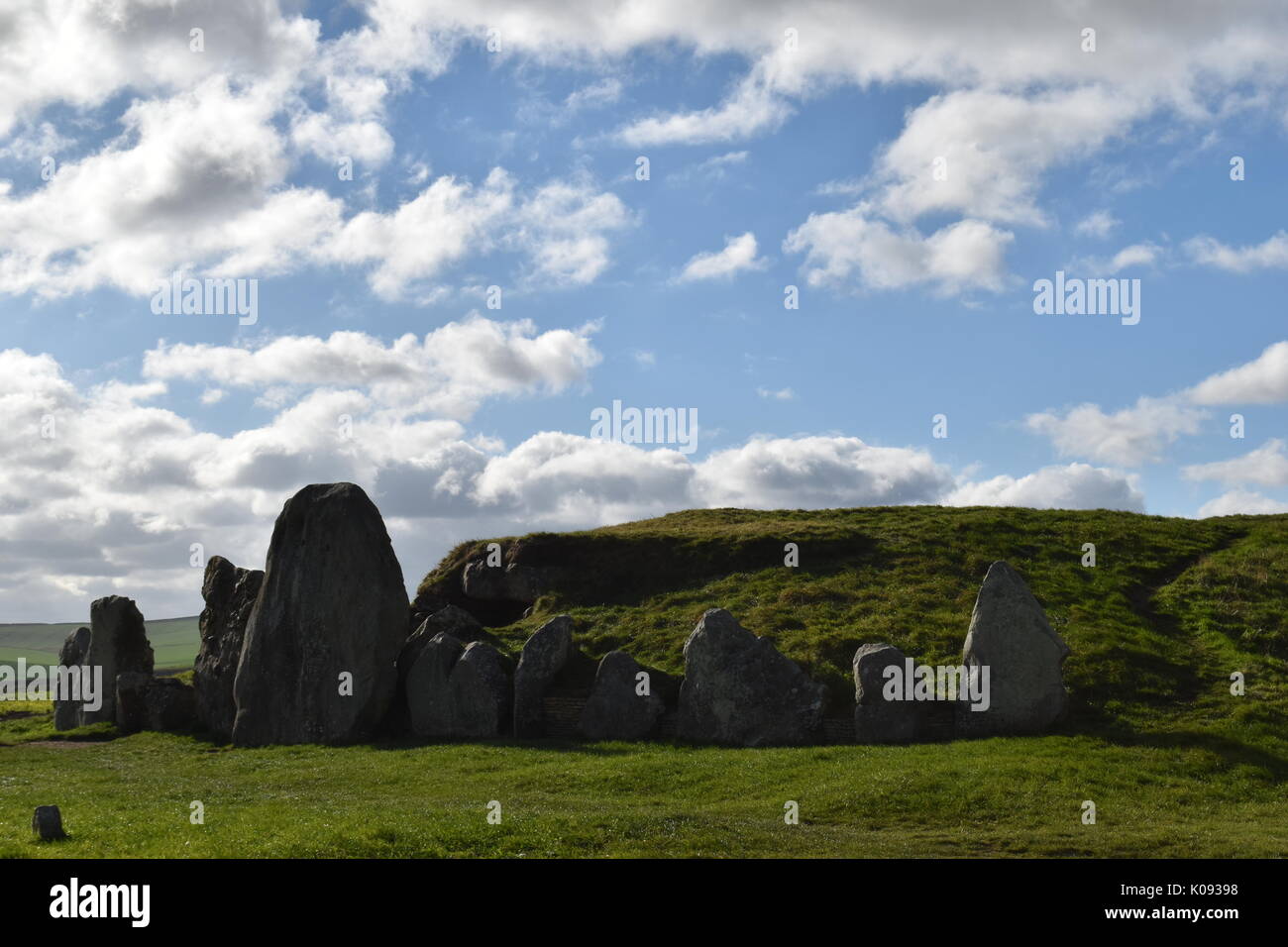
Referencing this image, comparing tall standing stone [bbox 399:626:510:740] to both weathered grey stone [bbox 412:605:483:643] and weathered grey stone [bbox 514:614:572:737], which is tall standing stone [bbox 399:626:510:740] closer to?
weathered grey stone [bbox 514:614:572:737]

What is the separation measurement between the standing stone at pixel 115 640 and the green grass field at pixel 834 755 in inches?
161

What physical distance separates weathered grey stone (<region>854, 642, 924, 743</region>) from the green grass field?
1.85 metres

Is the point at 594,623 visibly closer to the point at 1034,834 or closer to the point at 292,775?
the point at 292,775

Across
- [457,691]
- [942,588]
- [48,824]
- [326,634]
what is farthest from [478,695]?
[942,588]

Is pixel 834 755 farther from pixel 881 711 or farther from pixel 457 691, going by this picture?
pixel 457 691

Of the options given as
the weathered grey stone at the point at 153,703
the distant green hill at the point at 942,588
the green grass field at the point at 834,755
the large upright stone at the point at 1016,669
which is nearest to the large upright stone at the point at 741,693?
the green grass field at the point at 834,755

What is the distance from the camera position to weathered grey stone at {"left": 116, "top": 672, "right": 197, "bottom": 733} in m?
48.3

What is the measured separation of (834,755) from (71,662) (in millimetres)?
40983

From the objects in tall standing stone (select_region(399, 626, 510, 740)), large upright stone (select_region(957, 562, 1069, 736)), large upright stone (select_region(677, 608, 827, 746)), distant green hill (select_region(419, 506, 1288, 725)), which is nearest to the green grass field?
distant green hill (select_region(419, 506, 1288, 725))

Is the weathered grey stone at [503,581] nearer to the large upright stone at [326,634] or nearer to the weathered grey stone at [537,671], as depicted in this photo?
the large upright stone at [326,634]

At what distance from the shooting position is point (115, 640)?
175 ft

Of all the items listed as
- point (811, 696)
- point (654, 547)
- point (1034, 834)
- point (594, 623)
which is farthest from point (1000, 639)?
point (654, 547)
